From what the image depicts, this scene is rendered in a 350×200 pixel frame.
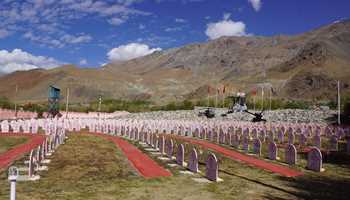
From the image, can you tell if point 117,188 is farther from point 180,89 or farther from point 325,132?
point 180,89

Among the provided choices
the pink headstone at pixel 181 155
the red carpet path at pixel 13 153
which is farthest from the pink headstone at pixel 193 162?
the red carpet path at pixel 13 153

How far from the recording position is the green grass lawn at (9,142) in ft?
65.8

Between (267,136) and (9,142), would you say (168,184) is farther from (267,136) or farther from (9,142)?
(267,136)

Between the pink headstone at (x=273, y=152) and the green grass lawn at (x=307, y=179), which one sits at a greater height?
the pink headstone at (x=273, y=152)

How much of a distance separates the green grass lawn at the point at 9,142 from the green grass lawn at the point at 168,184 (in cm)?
531

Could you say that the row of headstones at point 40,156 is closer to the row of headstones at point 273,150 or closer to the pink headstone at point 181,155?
the pink headstone at point 181,155

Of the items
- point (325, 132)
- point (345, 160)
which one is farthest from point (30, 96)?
point (345, 160)

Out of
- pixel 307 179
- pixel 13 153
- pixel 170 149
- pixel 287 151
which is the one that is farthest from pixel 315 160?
pixel 13 153

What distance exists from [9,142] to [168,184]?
14566mm

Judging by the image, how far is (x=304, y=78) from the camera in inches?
4678

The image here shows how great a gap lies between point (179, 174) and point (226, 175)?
62.8 inches

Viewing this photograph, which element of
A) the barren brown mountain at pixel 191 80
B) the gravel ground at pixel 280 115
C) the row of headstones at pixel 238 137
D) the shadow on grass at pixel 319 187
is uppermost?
the barren brown mountain at pixel 191 80

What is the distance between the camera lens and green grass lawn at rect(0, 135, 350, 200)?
1012 cm

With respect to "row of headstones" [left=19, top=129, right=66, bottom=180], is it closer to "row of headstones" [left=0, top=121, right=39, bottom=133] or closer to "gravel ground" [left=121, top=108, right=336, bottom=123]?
"row of headstones" [left=0, top=121, right=39, bottom=133]
